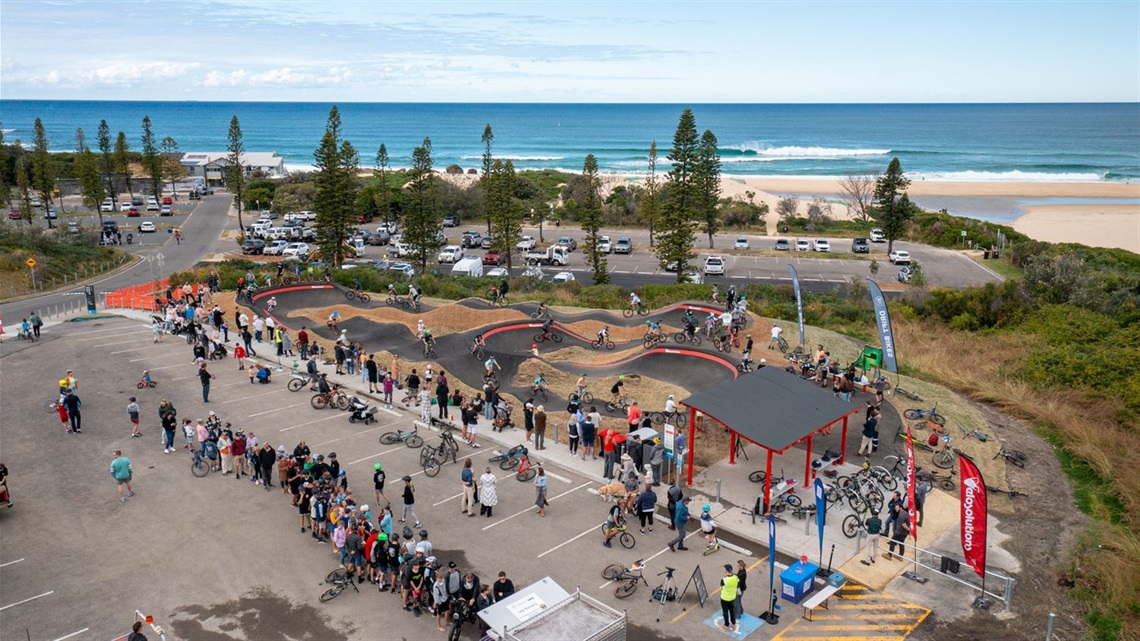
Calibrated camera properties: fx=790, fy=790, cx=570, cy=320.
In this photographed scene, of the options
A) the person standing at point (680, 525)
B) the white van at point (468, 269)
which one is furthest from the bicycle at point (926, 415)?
the white van at point (468, 269)

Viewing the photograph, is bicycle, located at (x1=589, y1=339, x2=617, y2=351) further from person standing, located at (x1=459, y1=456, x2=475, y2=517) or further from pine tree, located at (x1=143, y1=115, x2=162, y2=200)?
pine tree, located at (x1=143, y1=115, x2=162, y2=200)

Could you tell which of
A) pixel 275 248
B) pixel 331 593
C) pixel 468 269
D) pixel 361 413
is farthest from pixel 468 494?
pixel 275 248

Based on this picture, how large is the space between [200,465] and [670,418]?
13.4 metres

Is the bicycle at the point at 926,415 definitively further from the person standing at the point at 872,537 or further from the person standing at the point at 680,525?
the person standing at the point at 680,525

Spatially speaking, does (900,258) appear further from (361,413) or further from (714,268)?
(361,413)

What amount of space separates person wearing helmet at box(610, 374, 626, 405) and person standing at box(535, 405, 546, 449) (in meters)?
3.35

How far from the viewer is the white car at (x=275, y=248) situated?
214 ft

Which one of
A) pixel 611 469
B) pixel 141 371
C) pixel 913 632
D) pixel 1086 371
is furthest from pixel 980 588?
pixel 141 371

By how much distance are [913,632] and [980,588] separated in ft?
8.22

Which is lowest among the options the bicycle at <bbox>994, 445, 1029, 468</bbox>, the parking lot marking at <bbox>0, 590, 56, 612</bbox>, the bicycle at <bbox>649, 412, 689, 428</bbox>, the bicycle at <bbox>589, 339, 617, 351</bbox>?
the bicycle at <bbox>994, 445, 1029, 468</bbox>

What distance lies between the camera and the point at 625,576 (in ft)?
52.7

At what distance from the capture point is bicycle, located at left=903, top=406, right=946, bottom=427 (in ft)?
80.9

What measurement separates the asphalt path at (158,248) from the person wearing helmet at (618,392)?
3053 centimetres

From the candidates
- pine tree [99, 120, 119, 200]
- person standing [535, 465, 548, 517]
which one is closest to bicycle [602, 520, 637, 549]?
person standing [535, 465, 548, 517]
